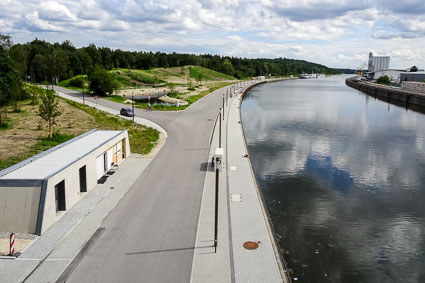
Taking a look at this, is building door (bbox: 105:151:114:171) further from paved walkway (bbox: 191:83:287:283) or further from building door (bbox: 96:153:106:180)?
paved walkway (bbox: 191:83:287:283)

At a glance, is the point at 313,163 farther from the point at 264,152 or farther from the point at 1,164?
the point at 1,164

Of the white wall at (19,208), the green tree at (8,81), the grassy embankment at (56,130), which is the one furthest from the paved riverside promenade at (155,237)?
the green tree at (8,81)

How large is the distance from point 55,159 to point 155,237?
8.46 metres

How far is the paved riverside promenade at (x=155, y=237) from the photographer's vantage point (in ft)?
41.8

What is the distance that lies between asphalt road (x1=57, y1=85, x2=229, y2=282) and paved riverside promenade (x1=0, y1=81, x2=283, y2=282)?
0.04 m

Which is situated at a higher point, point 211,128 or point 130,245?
point 211,128

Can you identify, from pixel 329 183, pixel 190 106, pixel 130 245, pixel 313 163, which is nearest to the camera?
pixel 130 245

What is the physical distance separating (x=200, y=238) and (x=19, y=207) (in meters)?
8.24

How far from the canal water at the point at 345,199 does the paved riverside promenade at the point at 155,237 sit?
2.42m

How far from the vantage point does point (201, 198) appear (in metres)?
19.7

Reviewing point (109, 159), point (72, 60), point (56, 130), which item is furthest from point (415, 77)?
point (109, 159)

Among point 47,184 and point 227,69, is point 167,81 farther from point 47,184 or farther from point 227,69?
point 47,184

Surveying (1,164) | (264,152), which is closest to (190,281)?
(1,164)

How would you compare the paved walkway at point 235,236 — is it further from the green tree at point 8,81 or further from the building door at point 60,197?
the green tree at point 8,81
